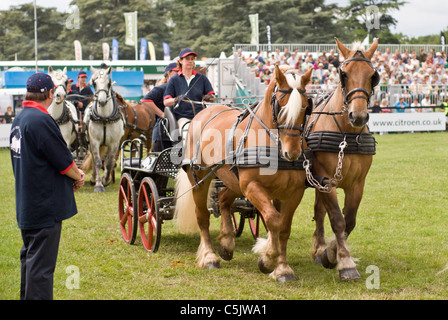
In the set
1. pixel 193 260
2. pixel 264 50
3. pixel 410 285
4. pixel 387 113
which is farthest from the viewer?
pixel 264 50

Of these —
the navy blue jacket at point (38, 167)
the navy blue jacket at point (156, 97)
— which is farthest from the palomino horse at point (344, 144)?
the navy blue jacket at point (156, 97)

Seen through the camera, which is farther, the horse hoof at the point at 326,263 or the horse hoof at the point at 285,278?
the horse hoof at the point at 326,263

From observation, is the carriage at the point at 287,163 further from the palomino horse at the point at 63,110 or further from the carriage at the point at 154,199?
the palomino horse at the point at 63,110

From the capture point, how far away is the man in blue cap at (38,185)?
3.76 meters

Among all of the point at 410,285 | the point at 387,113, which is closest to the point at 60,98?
the point at 410,285

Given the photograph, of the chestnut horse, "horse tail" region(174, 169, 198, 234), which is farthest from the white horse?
"horse tail" region(174, 169, 198, 234)

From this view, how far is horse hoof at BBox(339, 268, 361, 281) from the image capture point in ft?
16.6

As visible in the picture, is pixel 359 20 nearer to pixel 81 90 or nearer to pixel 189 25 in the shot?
pixel 189 25

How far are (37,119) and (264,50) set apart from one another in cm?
2467

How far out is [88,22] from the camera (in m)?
46.8

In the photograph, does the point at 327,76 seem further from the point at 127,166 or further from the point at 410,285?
the point at 410,285

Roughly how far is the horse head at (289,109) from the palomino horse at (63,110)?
6299 mm

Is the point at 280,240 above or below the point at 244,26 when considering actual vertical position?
below

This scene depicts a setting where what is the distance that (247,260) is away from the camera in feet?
20.0
